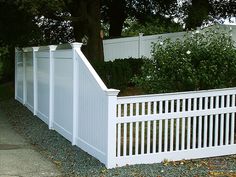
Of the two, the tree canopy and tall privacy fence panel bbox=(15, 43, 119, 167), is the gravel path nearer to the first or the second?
tall privacy fence panel bbox=(15, 43, 119, 167)

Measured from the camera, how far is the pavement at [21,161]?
7102mm

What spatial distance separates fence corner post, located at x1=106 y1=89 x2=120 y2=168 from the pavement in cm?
76

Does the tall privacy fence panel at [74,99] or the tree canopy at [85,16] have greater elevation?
the tree canopy at [85,16]

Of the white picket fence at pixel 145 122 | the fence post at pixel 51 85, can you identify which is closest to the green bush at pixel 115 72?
the fence post at pixel 51 85

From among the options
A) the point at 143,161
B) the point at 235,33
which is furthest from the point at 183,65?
the point at 235,33

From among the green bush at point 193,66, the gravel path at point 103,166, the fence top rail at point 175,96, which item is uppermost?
the green bush at point 193,66

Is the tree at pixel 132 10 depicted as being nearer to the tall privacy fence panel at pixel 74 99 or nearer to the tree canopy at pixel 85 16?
the tree canopy at pixel 85 16

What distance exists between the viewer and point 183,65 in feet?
26.8

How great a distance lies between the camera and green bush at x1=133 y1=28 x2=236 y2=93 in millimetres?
8203

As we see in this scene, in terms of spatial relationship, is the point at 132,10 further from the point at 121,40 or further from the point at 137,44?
the point at 137,44

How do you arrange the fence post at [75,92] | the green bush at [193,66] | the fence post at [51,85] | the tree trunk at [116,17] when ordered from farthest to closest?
the tree trunk at [116,17], the fence post at [51,85], the fence post at [75,92], the green bush at [193,66]

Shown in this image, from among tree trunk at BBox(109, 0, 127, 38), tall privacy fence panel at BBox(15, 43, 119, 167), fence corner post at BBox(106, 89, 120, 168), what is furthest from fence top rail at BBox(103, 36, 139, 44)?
fence corner post at BBox(106, 89, 120, 168)

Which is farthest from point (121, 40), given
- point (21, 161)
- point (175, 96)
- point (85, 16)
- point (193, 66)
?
point (175, 96)

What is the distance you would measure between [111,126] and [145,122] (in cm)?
63
